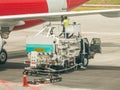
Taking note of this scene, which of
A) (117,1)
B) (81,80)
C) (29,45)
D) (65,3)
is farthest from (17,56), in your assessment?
(117,1)

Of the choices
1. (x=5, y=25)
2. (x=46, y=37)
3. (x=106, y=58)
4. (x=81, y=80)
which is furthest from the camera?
(x=106, y=58)

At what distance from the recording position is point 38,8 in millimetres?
27859

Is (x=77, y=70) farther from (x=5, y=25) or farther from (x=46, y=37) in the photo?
(x=5, y=25)

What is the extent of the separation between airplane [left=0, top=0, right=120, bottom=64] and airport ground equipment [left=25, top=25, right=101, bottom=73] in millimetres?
1156

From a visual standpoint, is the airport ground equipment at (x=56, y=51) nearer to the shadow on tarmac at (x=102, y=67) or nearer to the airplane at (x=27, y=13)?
the shadow on tarmac at (x=102, y=67)

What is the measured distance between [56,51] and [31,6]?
6734mm

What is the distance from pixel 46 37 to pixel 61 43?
1.10 m

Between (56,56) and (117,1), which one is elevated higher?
(117,1)

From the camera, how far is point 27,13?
88.3 ft

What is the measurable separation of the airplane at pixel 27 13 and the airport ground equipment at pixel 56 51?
1156mm

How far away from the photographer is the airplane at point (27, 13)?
2335 centimetres

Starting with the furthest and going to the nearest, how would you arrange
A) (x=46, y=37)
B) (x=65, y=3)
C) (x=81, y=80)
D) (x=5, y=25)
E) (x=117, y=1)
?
(x=117, y=1)
(x=65, y=3)
(x=5, y=25)
(x=46, y=37)
(x=81, y=80)

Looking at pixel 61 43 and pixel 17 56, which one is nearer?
pixel 61 43

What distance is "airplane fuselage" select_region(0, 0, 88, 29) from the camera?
1011 inches
